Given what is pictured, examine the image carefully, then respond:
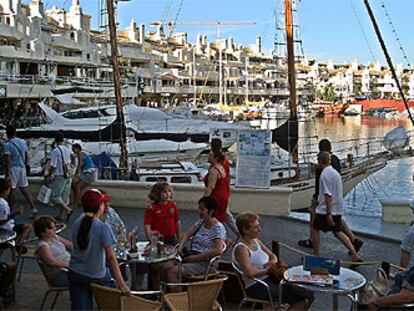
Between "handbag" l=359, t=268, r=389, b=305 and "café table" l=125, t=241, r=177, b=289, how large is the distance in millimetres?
1889

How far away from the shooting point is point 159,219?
23.6ft

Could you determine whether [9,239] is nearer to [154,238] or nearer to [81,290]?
[154,238]

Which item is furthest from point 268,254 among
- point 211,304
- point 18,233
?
point 18,233

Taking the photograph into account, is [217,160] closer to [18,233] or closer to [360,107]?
[18,233]

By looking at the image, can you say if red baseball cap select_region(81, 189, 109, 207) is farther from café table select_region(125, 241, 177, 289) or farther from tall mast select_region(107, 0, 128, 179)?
tall mast select_region(107, 0, 128, 179)

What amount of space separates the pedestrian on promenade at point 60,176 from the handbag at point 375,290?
6.86 m

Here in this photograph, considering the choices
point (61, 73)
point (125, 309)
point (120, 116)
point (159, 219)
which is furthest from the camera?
point (61, 73)

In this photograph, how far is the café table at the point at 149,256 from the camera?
6223 millimetres

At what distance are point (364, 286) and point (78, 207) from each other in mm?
8209

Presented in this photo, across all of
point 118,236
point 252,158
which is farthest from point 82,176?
point 118,236

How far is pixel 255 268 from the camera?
6062mm

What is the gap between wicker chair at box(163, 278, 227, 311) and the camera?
5.42m

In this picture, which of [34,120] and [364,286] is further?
[34,120]

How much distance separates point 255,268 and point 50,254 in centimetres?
200
